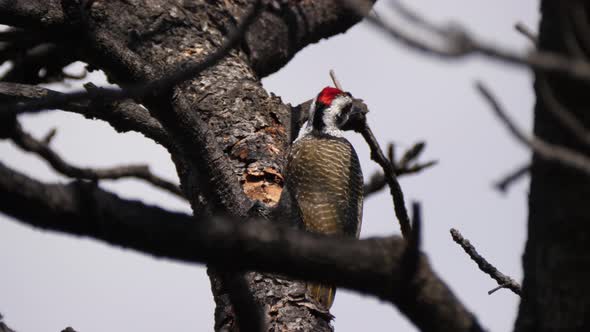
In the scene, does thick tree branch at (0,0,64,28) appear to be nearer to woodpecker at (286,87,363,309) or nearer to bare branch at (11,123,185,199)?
bare branch at (11,123,185,199)

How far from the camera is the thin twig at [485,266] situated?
332 cm

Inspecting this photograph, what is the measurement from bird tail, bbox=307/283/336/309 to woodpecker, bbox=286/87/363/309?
106cm

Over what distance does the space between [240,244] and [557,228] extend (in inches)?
31.3

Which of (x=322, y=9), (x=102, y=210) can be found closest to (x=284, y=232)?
(x=102, y=210)

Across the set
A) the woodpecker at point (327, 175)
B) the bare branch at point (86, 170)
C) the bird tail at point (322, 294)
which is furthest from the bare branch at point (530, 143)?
the woodpecker at point (327, 175)

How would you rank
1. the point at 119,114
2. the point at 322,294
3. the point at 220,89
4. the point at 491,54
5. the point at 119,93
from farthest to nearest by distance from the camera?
1. the point at 220,89
2. the point at 119,114
3. the point at 322,294
4. the point at 119,93
5. the point at 491,54

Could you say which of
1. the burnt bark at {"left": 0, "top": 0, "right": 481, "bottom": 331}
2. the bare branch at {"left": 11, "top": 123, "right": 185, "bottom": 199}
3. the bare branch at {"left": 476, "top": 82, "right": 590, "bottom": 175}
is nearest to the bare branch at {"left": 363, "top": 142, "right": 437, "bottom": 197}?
the burnt bark at {"left": 0, "top": 0, "right": 481, "bottom": 331}

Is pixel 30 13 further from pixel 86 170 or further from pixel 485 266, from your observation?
pixel 485 266

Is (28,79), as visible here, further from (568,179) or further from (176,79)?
(568,179)

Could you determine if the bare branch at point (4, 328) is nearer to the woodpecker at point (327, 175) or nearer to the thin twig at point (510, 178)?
the thin twig at point (510, 178)

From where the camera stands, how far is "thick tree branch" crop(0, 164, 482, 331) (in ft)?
5.70

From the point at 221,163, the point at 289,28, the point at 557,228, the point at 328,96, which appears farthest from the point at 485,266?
the point at 328,96

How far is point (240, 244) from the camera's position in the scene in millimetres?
1801

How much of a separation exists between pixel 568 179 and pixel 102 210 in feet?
3.66
